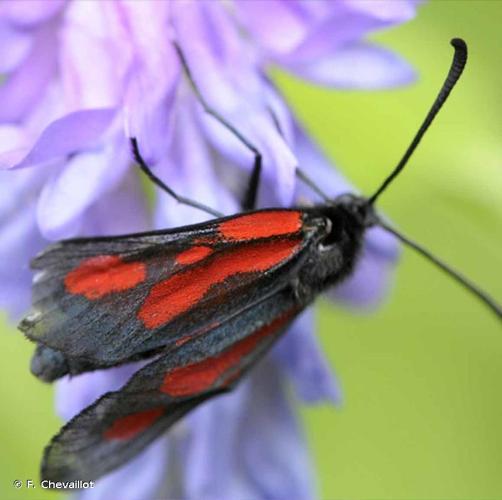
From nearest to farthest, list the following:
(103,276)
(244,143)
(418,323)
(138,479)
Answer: (103,276), (244,143), (138,479), (418,323)

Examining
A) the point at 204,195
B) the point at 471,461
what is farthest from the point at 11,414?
the point at 471,461

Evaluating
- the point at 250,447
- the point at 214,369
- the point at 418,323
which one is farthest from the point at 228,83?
the point at 418,323

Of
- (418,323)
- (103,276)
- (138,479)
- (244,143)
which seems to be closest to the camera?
(103,276)

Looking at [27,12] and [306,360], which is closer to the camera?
[27,12]

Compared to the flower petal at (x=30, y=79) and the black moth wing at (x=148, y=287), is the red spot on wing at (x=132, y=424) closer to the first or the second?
the black moth wing at (x=148, y=287)

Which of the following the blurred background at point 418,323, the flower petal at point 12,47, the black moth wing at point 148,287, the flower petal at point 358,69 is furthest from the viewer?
the blurred background at point 418,323

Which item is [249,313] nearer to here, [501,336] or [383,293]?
[383,293]

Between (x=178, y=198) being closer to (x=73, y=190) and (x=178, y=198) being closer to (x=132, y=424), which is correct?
(x=73, y=190)
